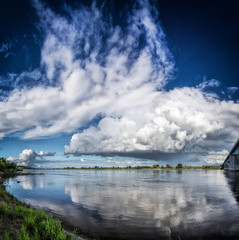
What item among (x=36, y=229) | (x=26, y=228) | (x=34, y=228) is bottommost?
(x=34, y=228)

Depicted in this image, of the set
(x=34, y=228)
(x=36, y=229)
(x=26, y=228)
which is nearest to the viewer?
(x=36, y=229)

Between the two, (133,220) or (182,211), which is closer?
(133,220)

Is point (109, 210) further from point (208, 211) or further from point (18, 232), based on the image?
point (18, 232)

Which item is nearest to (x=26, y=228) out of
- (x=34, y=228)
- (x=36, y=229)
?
(x=34, y=228)

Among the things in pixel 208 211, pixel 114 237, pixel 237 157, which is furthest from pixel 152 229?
pixel 237 157

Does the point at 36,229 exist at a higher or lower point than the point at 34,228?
higher

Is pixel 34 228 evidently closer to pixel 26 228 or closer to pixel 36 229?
pixel 26 228

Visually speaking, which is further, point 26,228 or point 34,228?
point 34,228

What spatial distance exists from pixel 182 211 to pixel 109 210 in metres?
8.93

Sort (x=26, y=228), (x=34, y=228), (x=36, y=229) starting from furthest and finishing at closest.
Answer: (x=34, y=228) < (x=26, y=228) < (x=36, y=229)

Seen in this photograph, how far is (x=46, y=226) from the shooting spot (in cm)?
1223

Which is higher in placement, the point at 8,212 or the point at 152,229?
the point at 8,212

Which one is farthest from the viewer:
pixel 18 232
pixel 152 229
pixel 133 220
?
pixel 133 220

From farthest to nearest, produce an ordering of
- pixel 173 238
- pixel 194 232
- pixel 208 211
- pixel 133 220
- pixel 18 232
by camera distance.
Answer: pixel 208 211
pixel 133 220
pixel 194 232
pixel 173 238
pixel 18 232
